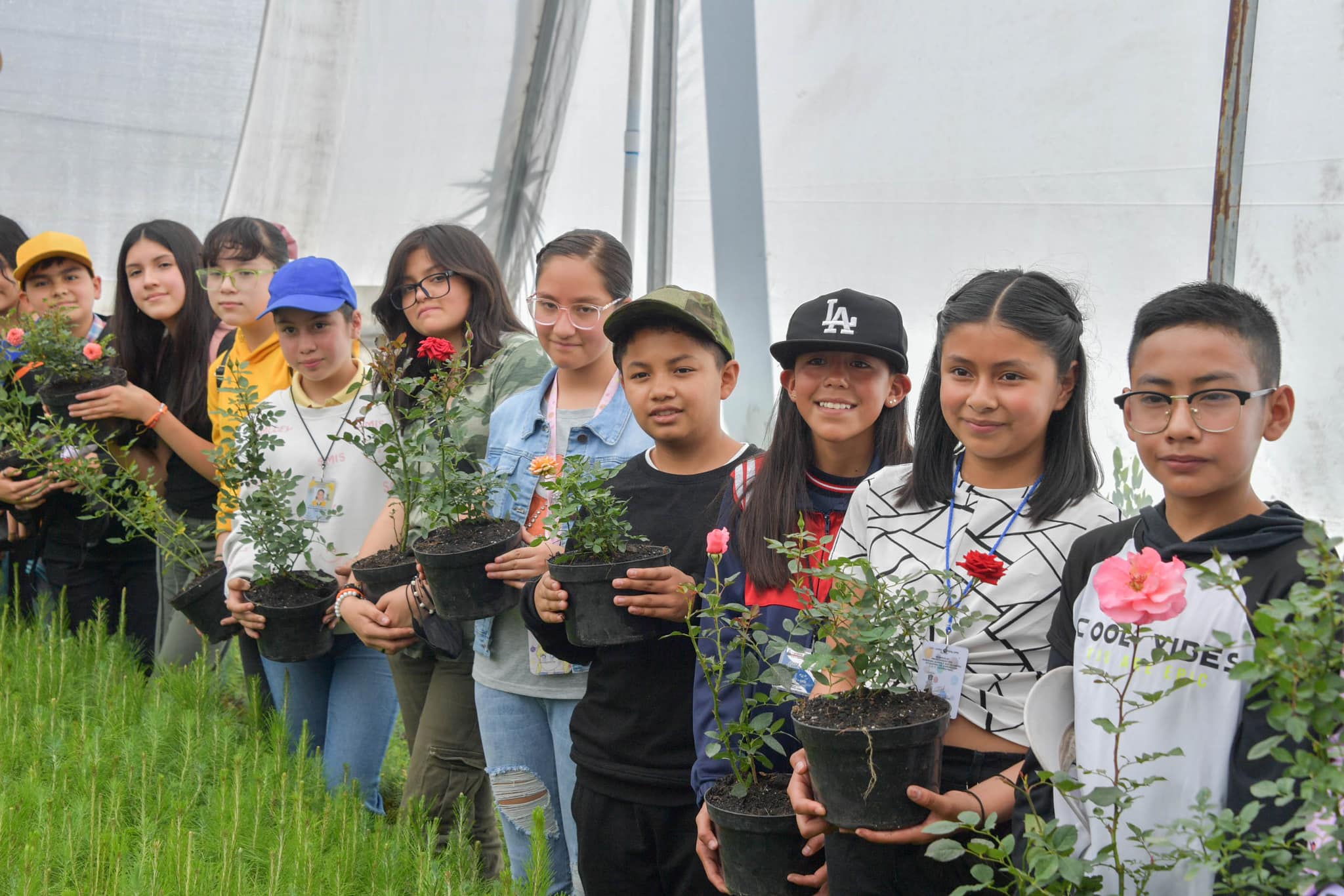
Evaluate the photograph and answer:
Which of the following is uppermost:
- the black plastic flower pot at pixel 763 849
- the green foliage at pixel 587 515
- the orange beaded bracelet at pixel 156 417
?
the orange beaded bracelet at pixel 156 417

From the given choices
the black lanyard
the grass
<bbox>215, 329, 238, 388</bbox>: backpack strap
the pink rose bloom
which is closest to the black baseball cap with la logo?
the pink rose bloom

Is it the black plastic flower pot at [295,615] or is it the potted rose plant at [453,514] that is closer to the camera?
the potted rose plant at [453,514]

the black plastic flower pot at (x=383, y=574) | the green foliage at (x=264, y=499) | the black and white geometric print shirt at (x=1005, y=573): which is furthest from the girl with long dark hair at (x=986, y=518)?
the green foliage at (x=264, y=499)

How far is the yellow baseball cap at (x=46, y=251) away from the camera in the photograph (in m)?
4.63

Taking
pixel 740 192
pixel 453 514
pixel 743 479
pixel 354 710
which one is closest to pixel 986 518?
pixel 743 479

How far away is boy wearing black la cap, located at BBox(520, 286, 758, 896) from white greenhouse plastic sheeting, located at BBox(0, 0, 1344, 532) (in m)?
1.24

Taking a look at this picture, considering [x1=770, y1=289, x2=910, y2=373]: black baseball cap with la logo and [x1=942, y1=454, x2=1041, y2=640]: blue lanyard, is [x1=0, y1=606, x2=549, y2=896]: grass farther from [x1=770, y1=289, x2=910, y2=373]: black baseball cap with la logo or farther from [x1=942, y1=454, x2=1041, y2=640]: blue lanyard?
[x1=770, y1=289, x2=910, y2=373]: black baseball cap with la logo

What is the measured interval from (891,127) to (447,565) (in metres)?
2.54

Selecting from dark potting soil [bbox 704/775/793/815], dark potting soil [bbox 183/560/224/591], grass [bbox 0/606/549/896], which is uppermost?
dark potting soil [bbox 183/560/224/591]

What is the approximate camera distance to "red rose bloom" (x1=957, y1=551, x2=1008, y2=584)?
1651mm

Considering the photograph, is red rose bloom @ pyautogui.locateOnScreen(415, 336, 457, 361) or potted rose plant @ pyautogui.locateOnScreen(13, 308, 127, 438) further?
potted rose plant @ pyautogui.locateOnScreen(13, 308, 127, 438)

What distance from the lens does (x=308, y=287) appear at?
11.0ft

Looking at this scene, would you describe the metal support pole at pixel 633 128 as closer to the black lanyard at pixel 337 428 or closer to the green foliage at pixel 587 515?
the black lanyard at pixel 337 428

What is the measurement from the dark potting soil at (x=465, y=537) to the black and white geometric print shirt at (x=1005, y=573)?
1.03 meters
